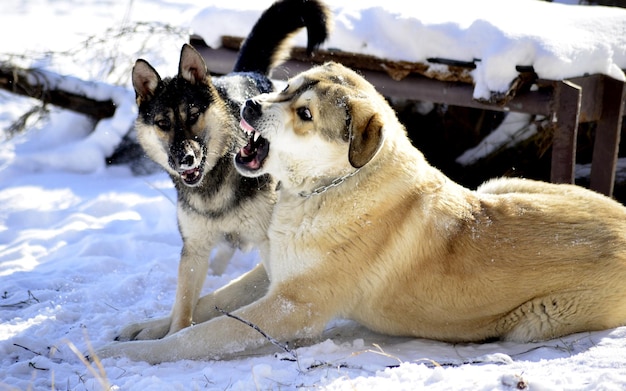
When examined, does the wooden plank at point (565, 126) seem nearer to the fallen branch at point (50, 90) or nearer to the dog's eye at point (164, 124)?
the dog's eye at point (164, 124)

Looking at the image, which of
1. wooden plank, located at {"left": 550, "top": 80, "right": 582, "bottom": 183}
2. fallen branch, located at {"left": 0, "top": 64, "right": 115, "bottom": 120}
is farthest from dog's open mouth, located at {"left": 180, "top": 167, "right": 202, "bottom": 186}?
fallen branch, located at {"left": 0, "top": 64, "right": 115, "bottom": 120}

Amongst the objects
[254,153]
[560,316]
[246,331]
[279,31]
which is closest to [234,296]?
[246,331]

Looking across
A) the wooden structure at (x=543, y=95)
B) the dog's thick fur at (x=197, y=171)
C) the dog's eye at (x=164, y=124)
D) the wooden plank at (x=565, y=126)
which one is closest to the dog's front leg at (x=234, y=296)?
the dog's thick fur at (x=197, y=171)

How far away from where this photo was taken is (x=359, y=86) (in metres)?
3.48

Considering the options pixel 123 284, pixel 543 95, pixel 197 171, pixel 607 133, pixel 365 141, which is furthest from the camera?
pixel 607 133

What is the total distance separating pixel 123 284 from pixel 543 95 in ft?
11.5

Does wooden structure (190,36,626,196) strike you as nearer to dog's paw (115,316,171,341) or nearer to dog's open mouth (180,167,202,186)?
dog's open mouth (180,167,202,186)

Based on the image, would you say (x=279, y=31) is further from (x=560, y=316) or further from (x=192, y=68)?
(x=560, y=316)

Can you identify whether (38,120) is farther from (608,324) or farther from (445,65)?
(608,324)

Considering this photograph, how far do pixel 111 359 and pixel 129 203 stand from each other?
301 centimetres

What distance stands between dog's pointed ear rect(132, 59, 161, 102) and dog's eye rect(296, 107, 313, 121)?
1.25 meters

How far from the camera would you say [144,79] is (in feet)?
13.8

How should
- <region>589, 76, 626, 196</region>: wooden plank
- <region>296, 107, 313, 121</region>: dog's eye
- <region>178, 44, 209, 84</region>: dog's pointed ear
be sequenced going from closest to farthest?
<region>296, 107, 313, 121</region>: dog's eye → <region>178, 44, 209, 84</region>: dog's pointed ear → <region>589, 76, 626, 196</region>: wooden plank

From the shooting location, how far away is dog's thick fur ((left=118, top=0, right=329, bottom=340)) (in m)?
3.95
